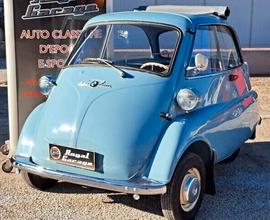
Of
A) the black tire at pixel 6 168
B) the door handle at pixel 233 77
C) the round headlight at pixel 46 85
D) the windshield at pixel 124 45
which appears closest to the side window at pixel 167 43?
the windshield at pixel 124 45

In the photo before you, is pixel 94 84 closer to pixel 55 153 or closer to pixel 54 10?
pixel 55 153

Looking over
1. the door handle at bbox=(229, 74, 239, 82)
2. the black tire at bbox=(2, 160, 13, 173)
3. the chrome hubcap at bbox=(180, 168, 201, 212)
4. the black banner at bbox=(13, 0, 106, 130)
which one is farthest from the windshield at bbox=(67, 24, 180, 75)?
the black tire at bbox=(2, 160, 13, 173)

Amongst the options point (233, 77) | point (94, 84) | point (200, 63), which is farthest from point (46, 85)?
point (233, 77)

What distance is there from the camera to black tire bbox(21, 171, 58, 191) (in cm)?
496

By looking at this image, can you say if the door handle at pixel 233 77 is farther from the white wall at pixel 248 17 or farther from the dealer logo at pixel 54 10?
the white wall at pixel 248 17

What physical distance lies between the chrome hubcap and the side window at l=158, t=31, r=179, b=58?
1.16m

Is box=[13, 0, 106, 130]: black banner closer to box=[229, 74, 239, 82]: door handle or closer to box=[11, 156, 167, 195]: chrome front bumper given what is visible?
box=[11, 156, 167, 195]: chrome front bumper

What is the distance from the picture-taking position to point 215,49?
5.26 meters

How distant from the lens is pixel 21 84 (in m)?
5.56

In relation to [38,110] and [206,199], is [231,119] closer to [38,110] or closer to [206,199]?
[206,199]

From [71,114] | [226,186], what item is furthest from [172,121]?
[226,186]

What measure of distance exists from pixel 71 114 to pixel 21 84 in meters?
1.36

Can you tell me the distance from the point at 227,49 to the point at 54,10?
6.46 ft

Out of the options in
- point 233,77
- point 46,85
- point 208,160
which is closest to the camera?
point 208,160
